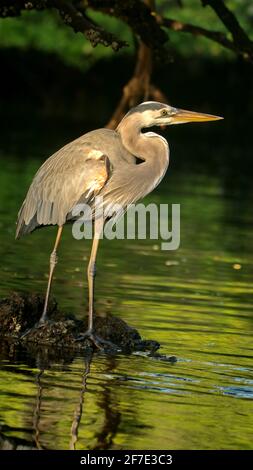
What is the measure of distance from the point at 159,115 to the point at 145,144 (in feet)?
0.92

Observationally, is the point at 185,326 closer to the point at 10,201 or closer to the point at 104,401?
the point at 104,401

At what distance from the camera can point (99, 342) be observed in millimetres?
11734

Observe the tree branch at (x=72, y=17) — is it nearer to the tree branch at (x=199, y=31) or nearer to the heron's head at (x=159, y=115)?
the heron's head at (x=159, y=115)

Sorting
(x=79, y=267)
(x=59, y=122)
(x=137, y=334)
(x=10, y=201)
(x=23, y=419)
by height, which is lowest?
(x=23, y=419)

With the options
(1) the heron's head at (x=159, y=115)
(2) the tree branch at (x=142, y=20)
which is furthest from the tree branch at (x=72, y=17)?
(1) the heron's head at (x=159, y=115)

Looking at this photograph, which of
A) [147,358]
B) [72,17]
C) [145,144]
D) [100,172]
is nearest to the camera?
[147,358]

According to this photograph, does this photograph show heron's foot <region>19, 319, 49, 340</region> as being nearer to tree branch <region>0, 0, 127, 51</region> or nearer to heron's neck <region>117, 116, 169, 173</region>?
heron's neck <region>117, 116, 169, 173</region>

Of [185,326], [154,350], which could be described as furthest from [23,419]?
[185,326]

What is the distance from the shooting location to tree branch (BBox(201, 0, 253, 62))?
15148 millimetres

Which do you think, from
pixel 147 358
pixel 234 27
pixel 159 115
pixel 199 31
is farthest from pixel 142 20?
pixel 147 358

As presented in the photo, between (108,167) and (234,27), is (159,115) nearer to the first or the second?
(108,167)

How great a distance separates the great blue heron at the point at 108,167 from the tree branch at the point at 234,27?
3272 mm

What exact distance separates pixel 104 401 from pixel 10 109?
48.9 meters

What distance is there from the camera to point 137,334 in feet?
39.1
